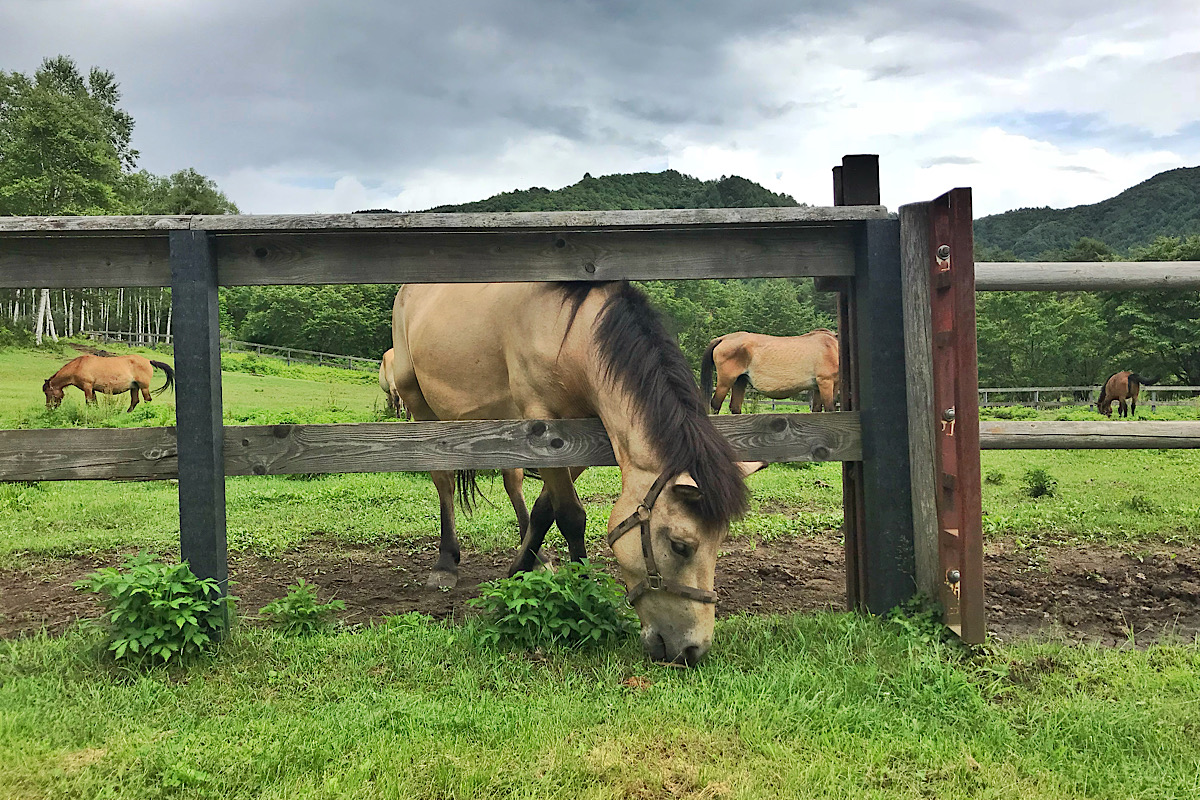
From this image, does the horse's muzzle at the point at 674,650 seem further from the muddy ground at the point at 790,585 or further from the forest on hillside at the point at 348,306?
the forest on hillside at the point at 348,306

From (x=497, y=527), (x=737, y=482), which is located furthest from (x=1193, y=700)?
(x=497, y=527)

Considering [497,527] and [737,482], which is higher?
[737,482]

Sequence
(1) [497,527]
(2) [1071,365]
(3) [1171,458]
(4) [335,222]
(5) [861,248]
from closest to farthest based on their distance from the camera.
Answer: (4) [335,222] < (5) [861,248] < (1) [497,527] < (3) [1171,458] < (2) [1071,365]

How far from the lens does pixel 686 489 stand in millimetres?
2744

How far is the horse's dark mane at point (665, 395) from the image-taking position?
9.10ft

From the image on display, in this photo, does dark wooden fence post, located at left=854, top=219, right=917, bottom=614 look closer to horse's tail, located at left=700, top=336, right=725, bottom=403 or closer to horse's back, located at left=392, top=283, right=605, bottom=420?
horse's back, located at left=392, top=283, right=605, bottom=420

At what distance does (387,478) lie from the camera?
908 centimetres

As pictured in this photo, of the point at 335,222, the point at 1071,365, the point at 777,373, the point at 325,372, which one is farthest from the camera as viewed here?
the point at 1071,365

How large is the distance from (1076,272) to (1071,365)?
3677cm

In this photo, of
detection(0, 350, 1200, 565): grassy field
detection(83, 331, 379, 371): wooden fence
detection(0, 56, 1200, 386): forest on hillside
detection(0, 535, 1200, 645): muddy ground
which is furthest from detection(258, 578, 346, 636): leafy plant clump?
detection(83, 331, 379, 371): wooden fence

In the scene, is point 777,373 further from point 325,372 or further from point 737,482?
point 325,372

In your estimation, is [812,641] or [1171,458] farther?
[1171,458]

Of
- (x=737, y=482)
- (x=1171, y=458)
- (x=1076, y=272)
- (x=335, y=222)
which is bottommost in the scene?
(x=1171, y=458)

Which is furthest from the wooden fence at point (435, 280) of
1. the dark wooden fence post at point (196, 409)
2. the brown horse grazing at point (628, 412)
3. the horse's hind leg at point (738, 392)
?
the horse's hind leg at point (738, 392)
